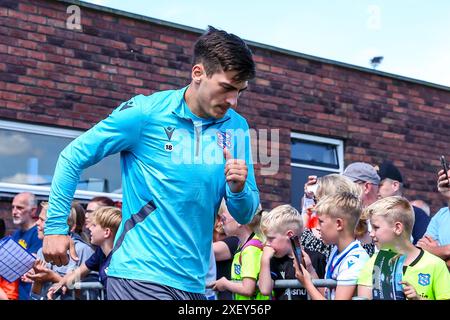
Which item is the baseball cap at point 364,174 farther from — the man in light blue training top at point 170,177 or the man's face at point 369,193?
the man in light blue training top at point 170,177

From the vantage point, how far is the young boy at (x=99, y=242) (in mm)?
6566

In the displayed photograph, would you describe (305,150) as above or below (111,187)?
above

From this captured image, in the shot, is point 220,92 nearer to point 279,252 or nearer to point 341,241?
point 341,241

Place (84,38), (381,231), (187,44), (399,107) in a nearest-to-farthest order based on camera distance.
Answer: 1. (381,231)
2. (84,38)
3. (187,44)
4. (399,107)

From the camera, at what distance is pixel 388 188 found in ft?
22.4

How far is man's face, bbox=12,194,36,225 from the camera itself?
7.99m

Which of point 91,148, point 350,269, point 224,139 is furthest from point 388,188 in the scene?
point 91,148

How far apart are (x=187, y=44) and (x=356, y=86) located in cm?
289

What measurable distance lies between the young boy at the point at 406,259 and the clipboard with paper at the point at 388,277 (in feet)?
0.11

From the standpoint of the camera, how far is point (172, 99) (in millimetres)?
3818

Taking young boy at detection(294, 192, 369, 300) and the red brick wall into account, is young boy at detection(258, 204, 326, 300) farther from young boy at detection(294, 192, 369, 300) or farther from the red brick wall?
the red brick wall
